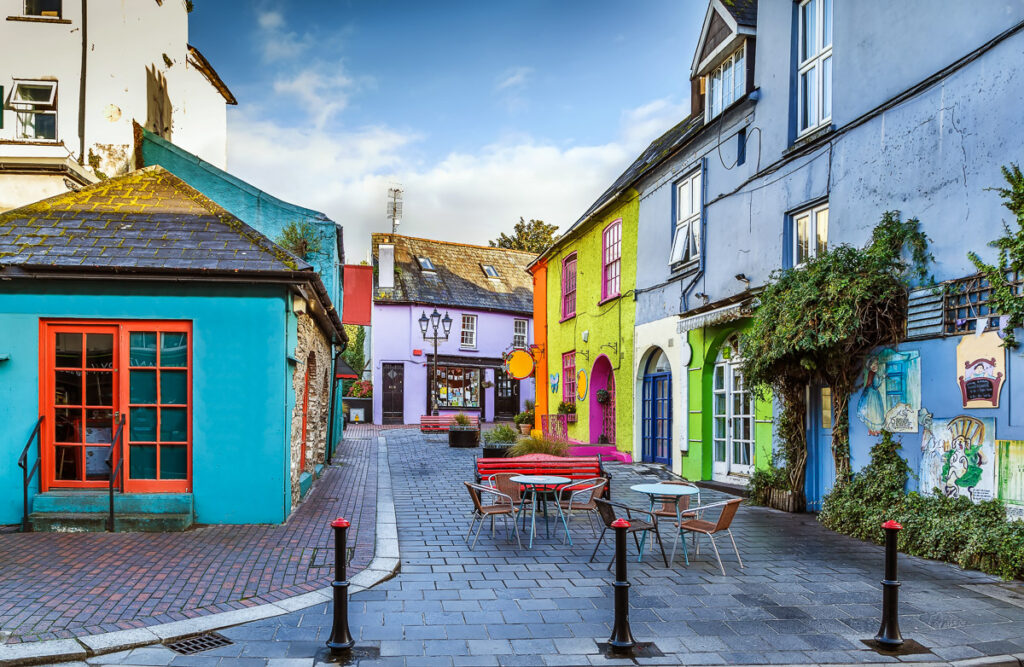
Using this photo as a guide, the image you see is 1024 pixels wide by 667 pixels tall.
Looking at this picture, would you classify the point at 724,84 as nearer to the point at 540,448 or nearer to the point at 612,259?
the point at 612,259

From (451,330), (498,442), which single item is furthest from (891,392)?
(451,330)

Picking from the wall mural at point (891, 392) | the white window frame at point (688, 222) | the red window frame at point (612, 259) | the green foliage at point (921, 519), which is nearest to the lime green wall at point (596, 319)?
the red window frame at point (612, 259)

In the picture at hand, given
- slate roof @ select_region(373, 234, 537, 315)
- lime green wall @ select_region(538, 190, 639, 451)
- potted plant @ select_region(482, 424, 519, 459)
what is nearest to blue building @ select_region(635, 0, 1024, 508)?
lime green wall @ select_region(538, 190, 639, 451)

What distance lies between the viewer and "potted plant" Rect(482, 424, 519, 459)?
15219 mm

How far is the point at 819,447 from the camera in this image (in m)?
10.1

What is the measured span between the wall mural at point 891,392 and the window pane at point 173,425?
829cm

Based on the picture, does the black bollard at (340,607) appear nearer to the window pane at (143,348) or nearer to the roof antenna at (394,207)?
the window pane at (143,348)

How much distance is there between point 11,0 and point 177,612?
14.4m

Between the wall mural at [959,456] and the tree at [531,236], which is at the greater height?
the tree at [531,236]

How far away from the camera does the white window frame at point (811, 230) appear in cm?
1034

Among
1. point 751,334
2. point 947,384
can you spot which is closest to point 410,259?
point 751,334

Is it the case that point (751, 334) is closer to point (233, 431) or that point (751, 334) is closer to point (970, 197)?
point (970, 197)

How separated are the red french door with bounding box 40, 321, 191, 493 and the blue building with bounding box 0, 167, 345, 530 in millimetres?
12

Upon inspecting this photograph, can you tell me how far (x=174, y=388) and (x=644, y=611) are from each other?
6.10m
